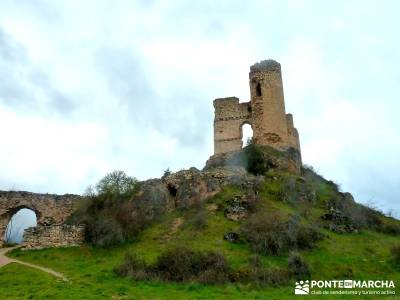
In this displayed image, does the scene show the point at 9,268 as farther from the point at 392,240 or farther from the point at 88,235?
the point at 392,240

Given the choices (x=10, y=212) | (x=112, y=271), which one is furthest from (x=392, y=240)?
(x=10, y=212)

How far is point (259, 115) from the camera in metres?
34.4

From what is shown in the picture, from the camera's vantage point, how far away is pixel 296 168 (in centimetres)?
3316

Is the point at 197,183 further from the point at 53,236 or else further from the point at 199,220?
the point at 53,236

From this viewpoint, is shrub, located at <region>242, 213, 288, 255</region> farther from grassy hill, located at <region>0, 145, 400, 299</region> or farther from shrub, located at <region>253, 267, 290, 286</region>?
shrub, located at <region>253, 267, 290, 286</region>

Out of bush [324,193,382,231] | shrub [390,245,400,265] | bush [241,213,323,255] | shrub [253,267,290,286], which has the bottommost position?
shrub [253,267,290,286]

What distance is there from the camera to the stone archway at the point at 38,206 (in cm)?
2864

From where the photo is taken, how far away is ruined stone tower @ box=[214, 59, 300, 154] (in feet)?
112

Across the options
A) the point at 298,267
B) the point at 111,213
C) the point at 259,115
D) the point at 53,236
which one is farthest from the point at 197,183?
the point at 298,267

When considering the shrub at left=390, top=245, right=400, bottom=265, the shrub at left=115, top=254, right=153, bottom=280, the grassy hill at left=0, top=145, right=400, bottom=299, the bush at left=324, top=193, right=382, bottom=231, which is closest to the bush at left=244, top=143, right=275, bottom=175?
the grassy hill at left=0, top=145, right=400, bottom=299

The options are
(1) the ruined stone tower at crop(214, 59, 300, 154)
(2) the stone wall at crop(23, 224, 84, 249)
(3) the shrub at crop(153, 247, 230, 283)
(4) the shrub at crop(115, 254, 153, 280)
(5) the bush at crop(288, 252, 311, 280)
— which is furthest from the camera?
(1) the ruined stone tower at crop(214, 59, 300, 154)

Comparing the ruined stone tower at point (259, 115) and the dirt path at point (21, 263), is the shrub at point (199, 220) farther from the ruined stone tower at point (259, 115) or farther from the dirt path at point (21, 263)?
the ruined stone tower at point (259, 115)

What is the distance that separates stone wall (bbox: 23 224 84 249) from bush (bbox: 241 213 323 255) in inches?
371

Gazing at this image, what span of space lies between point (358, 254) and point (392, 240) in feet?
17.3
